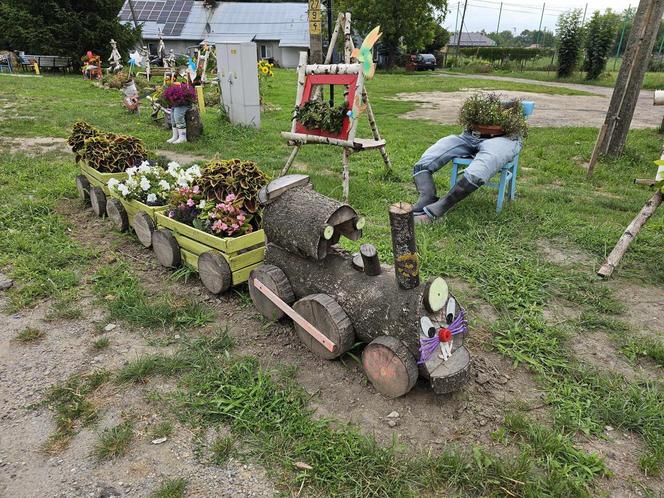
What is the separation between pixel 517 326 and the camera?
300cm

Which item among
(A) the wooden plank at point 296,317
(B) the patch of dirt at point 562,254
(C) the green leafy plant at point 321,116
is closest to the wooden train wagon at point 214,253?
(A) the wooden plank at point 296,317

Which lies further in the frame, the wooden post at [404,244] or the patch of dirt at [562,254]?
the patch of dirt at [562,254]

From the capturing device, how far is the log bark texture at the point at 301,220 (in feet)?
8.53

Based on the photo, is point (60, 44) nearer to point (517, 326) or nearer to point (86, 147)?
point (86, 147)

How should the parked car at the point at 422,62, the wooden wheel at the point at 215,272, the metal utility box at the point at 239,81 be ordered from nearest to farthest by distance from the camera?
1. the wooden wheel at the point at 215,272
2. the metal utility box at the point at 239,81
3. the parked car at the point at 422,62

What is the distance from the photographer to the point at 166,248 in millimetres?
3705

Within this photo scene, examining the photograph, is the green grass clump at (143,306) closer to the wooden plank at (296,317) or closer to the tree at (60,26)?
the wooden plank at (296,317)

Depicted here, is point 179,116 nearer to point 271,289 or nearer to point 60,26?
point 271,289

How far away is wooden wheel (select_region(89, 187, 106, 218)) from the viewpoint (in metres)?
4.79

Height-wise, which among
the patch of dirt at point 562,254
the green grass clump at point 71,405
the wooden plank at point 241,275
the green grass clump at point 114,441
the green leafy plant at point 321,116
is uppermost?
the green leafy plant at point 321,116

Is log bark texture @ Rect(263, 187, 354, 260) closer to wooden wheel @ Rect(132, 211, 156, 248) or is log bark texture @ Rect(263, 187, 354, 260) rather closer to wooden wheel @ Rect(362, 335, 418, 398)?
wooden wheel @ Rect(362, 335, 418, 398)

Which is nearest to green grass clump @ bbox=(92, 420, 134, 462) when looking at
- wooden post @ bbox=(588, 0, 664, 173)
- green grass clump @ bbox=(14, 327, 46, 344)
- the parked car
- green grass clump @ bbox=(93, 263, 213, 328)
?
green grass clump @ bbox=(93, 263, 213, 328)

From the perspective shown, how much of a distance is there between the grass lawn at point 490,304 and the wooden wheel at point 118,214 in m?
0.48

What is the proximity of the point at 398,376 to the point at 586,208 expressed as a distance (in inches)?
155
